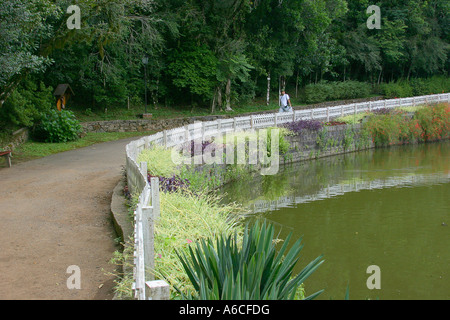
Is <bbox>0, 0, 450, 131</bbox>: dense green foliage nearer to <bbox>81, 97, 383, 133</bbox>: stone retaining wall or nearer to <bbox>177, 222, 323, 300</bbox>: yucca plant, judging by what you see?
<bbox>81, 97, 383, 133</bbox>: stone retaining wall

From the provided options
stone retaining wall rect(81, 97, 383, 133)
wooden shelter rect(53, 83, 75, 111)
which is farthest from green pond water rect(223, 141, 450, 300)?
wooden shelter rect(53, 83, 75, 111)

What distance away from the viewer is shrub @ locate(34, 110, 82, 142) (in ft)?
62.1

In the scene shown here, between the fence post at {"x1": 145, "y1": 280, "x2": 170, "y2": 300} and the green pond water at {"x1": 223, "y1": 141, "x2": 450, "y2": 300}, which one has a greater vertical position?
the fence post at {"x1": 145, "y1": 280, "x2": 170, "y2": 300}

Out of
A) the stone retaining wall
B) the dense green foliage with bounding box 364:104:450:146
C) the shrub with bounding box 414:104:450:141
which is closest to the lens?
the stone retaining wall

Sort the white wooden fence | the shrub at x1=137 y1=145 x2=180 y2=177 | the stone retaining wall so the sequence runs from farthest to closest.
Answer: the stone retaining wall, the shrub at x1=137 y1=145 x2=180 y2=177, the white wooden fence

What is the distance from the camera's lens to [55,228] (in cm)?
847

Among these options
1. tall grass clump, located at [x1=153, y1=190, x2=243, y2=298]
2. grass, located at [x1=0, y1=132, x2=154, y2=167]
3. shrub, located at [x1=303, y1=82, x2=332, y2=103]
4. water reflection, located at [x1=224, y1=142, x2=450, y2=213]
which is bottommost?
water reflection, located at [x1=224, y1=142, x2=450, y2=213]

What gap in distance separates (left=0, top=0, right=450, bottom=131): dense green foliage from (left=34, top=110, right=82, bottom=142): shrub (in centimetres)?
89

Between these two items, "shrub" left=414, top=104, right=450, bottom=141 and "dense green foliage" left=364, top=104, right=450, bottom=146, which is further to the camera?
"shrub" left=414, top=104, right=450, bottom=141

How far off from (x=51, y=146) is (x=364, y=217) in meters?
11.9

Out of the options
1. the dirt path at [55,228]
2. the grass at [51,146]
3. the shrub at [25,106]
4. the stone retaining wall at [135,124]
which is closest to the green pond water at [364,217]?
the dirt path at [55,228]

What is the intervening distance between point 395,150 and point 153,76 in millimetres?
13889

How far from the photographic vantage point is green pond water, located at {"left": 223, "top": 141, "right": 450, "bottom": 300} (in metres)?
7.56

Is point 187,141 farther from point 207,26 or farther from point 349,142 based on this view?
point 207,26
